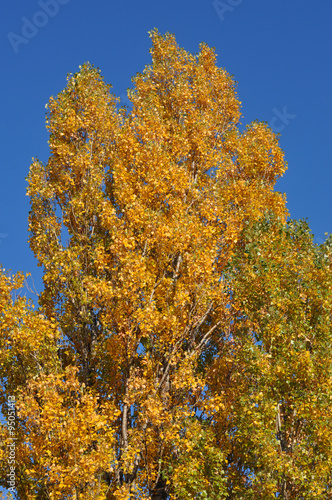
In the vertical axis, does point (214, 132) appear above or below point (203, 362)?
above

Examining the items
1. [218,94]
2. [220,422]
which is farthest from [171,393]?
[218,94]

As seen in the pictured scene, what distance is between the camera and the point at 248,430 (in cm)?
1319

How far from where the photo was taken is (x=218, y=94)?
2725 cm

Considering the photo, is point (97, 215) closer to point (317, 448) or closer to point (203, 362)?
point (203, 362)

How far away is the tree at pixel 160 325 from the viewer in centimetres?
1330

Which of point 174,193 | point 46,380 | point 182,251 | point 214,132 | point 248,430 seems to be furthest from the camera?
point 214,132

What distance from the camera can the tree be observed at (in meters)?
13.3

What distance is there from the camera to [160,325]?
52.7 feet

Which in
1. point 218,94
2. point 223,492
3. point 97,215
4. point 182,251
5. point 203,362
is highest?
point 218,94

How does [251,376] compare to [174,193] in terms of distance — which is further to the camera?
[174,193]

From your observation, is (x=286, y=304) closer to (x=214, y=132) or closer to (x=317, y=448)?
(x=317, y=448)

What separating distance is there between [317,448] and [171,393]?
5219 mm

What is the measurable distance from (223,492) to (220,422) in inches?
119

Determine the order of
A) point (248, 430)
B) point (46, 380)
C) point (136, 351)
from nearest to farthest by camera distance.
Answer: point (248, 430) → point (46, 380) → point (136, 351)
